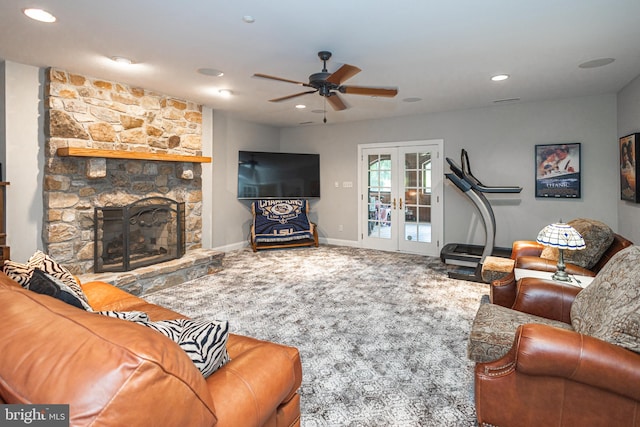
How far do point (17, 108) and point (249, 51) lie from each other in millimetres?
2471

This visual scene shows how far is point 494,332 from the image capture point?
1816mm

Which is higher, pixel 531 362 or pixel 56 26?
pixel 56 26

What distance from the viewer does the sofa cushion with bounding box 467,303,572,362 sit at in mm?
1730

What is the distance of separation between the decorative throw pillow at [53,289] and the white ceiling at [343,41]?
1.91 meters

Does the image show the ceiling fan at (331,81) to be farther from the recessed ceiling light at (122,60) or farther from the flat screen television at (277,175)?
the flat screen television at (277,175)

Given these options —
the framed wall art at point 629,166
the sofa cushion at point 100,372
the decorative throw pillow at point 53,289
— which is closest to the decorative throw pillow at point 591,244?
the framed wall art at point 629,166

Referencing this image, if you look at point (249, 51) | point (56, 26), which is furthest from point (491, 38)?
point (56, 26)

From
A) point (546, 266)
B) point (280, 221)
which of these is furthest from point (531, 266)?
point (280, 221)

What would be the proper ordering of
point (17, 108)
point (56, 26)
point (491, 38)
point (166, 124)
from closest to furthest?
point (56, 26) < point (491, 38) < point (17, 108) < point (166, 124)

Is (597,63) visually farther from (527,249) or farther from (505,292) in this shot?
(505,292)

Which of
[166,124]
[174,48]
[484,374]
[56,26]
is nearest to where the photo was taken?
[484,374]

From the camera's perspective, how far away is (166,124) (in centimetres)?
483

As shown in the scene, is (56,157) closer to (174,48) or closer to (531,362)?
(174,48)

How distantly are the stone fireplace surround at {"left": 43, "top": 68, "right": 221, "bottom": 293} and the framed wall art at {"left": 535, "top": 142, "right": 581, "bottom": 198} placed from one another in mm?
4866
